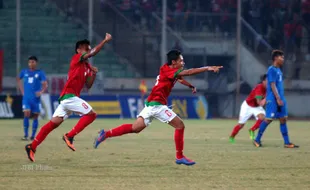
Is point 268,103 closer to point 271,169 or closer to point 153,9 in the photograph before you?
point 271,169

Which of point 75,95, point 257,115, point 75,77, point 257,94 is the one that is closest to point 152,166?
point 75,95

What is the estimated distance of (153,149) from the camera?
16.3 m

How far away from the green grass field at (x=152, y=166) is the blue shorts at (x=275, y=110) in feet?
2.38

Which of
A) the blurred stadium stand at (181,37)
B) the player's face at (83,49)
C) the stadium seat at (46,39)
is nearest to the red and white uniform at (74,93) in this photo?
the player's face at (83,49)

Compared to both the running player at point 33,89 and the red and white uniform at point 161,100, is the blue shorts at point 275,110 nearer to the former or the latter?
the red and white uniform at point 161,100

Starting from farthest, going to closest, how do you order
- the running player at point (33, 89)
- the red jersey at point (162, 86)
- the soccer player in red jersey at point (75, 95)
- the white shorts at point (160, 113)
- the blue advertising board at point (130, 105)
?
the blue advertising board at point (130, 105), the running player at point (33, 89), the soccer player in red jersey at point (75, 95), the white shorts at point (160, 113), the red jersey at point (162, 86)

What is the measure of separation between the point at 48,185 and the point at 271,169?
12.8 feet

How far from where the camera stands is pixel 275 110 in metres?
17.4

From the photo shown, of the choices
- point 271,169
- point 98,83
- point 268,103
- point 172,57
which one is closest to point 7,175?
point 172,57

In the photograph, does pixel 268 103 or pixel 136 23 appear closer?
pixel 268 103

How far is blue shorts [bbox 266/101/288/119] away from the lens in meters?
17.3

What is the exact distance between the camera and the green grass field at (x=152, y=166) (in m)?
10.3

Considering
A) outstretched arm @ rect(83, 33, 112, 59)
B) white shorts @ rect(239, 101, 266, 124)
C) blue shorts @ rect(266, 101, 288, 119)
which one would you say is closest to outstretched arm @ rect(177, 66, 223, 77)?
outstretched arm @ rect(83, 33, 112, 59)

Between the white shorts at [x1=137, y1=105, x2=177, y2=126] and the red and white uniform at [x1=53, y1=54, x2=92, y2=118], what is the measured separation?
1.48 m
